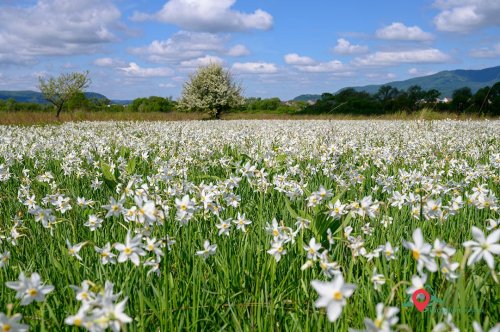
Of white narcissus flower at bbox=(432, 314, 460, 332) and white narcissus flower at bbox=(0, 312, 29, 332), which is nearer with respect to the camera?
white narcissus flower at bbox=(432, 314, 460, 332)

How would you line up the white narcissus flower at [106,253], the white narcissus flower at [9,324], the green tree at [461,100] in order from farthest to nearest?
1. the green tree at [461,100]
2. the white narcissus flower at [106,253]
3. the white narcissus flower at [9,324]

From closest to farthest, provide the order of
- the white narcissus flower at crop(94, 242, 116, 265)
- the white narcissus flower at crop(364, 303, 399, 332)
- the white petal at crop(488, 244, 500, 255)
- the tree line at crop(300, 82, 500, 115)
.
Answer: the white narcissus flower at crop(364, 303, 399, 332)
the white petal at crop(488, 244, 500, 255)
the white narcissus flower at crop(94, 242, 116, 265)
the tree line at crop(300, 82, 500, 115)

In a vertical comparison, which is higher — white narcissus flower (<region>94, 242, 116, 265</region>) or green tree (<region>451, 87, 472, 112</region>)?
green tree (<region>451, 87, 472, 112</region>)

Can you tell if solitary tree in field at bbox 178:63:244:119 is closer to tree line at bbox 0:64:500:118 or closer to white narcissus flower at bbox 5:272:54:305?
tree line at bbox 0:64:500:118

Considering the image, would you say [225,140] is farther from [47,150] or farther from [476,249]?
[476,249]

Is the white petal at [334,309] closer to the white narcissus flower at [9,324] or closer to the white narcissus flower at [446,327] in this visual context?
the white narcissus flower at [446,327]

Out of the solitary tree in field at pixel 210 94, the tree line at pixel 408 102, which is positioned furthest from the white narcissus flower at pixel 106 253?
the solitary tree in field at pixel 210 94

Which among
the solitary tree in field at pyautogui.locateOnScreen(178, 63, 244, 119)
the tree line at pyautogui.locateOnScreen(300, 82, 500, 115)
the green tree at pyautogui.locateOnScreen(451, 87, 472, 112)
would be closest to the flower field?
the tree line at pyautogui.locateOnScreen(300, 82, 500, 115)

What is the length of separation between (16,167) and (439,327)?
871 centimetres

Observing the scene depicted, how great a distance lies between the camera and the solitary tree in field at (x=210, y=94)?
50.0 meters

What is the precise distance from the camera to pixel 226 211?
432cm

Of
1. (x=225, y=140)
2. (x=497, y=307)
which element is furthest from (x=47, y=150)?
(x=497, y=307)

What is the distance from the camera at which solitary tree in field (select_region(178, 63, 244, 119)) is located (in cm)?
5003

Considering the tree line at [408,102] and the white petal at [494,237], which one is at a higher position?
the tree line at [408,102]
